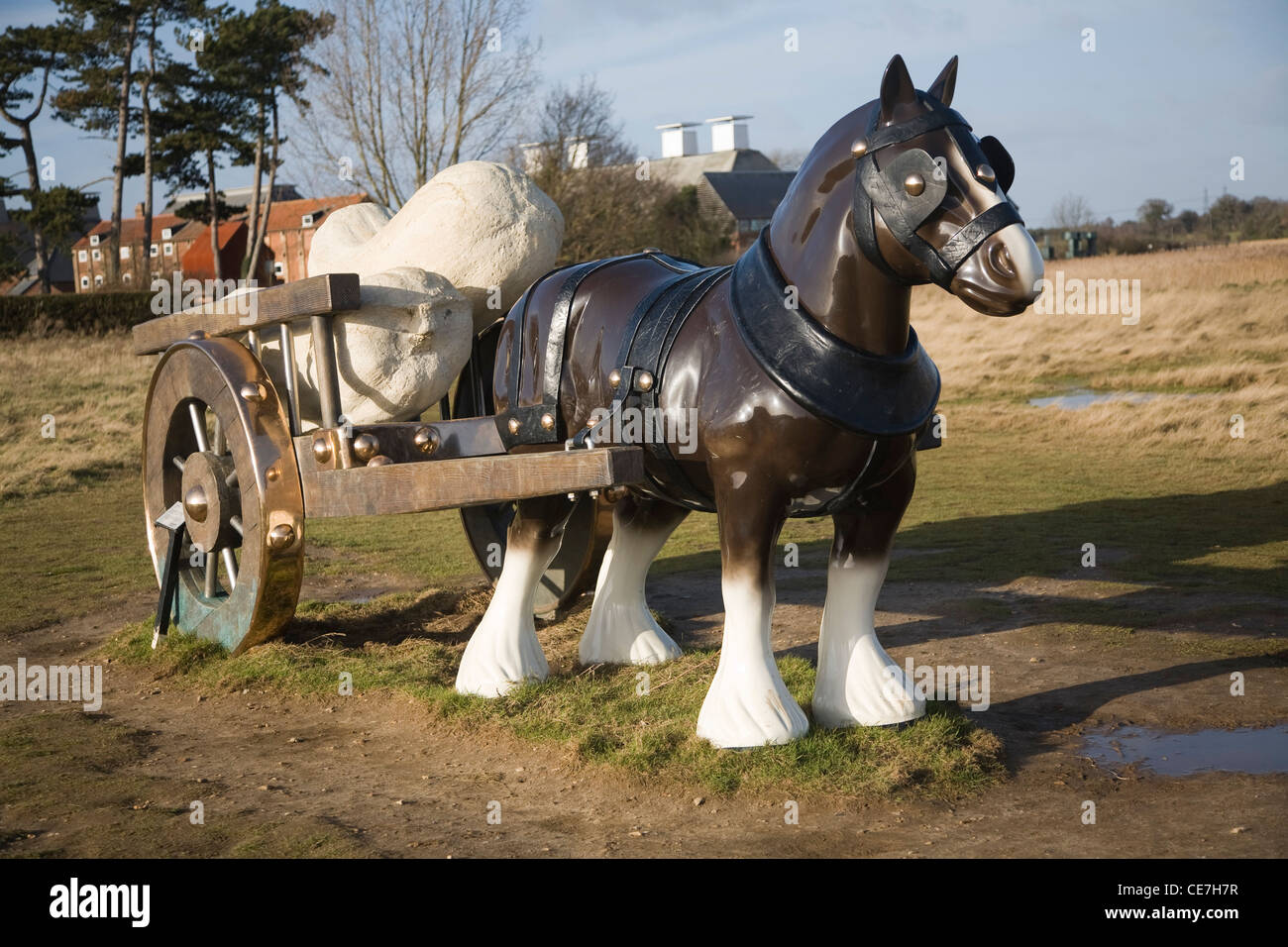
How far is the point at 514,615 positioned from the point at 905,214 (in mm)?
2314

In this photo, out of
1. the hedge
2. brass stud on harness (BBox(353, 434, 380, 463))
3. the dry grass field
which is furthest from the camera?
the hedge

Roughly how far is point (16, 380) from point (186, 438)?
1223 cm

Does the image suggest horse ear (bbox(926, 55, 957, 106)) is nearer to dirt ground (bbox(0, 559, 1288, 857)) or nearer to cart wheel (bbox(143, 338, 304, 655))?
dirt ground (bbox(0, 559, 1288, 857))

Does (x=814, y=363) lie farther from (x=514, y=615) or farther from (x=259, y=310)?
(x=259, y=310)

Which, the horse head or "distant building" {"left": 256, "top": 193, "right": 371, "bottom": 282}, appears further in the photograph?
Answer: "distant building" {"left": 256, "top": 193, "right": 371, "bottom": 282}

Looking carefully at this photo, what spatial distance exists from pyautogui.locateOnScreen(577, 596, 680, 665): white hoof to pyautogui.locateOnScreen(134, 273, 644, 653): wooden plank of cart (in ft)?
2.06

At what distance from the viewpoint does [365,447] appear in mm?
4602

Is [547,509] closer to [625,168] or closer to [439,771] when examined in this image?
[439,771]

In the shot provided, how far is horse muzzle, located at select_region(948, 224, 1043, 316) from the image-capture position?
345 centimetres

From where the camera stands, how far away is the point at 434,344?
16.7 ft

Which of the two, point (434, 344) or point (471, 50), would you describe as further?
point (471, 50)

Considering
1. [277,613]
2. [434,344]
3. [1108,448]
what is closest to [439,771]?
[277,613]
